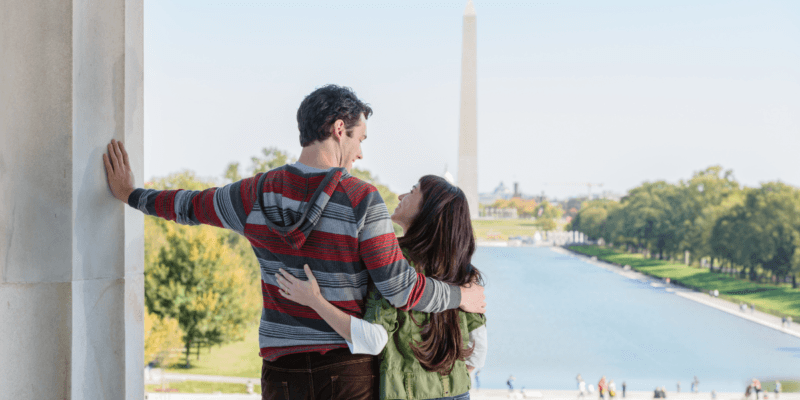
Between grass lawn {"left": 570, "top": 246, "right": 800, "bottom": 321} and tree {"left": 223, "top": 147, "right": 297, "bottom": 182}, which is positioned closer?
tree {"left": 223, "top": 147, "right": 297, "bottom": 182}

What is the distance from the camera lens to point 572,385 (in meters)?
42.7

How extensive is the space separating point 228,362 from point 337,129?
32640 millimetres

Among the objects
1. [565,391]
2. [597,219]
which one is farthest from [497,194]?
[565,391]

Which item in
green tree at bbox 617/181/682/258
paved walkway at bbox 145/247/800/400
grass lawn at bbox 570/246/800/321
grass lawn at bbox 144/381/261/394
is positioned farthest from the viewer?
green tree at bbox 617/181/682/258

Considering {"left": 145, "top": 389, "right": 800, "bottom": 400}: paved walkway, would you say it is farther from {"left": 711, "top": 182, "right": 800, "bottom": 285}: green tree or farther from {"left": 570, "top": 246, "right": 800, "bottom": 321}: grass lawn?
{"left": 570, "top": 246, "right": 800, "bottom": 321}: grass lawn

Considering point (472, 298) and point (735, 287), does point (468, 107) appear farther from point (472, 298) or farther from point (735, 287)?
point (472, 298)

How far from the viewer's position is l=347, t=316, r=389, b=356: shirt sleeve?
1.75 metres

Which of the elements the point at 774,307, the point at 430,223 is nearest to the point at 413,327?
the point at 430,223

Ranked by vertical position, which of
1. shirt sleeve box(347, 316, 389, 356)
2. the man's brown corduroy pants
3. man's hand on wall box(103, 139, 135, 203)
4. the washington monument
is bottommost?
the man's brown corduroy pants

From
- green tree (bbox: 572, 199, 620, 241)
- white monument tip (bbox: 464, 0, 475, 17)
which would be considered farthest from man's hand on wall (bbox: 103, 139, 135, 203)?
green tree (bbox: 572, 199, 620, 241)

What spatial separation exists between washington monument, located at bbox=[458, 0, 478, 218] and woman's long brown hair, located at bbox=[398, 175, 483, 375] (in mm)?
43987

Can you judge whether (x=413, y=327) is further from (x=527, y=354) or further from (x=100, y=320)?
(x=527, y=354)

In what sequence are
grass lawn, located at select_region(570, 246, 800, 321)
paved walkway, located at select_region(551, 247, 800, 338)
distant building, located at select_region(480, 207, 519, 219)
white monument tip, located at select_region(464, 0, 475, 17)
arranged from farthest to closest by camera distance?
distant building, located at select_region(480, 207, 519, 219)
white monument tip, located at select_region(464, 0, 475, 17)
grass lawn, located at select_region(570, 246, 800, 321)
paved walkway, located at select_region(551, 247, 800, 338)

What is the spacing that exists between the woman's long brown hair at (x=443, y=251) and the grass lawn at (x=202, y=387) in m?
26.6
